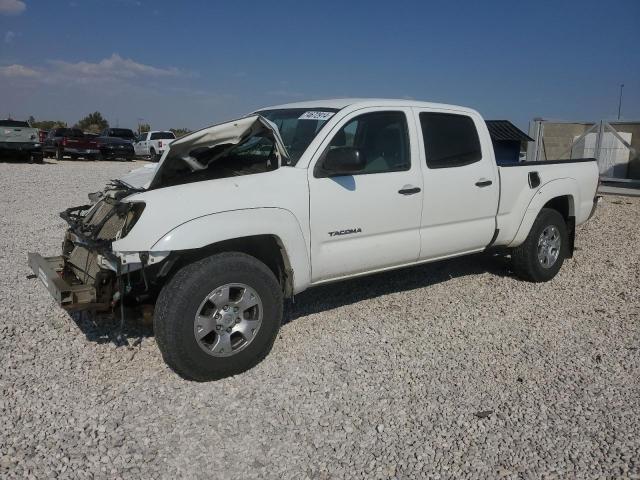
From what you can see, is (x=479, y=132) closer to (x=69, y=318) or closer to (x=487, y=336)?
(x=487, y=336)

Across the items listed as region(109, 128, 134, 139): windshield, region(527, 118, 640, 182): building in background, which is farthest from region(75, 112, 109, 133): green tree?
region(527, 118, 640, 182): building in background

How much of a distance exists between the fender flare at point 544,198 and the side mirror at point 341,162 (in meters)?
2.49

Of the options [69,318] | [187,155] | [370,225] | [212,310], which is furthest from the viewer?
[69,318]

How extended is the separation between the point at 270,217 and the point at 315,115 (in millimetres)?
1217

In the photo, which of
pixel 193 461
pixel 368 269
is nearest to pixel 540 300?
pixel 368 269

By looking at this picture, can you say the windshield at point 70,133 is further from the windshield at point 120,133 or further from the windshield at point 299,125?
the windshield at point 299,125

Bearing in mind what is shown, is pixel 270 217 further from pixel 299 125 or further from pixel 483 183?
pixel 483 183

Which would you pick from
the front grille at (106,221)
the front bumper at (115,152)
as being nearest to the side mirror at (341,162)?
the front grille at (106,221)

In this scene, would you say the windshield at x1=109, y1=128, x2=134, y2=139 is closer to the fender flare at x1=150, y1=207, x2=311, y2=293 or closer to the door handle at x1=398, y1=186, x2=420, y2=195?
the door handle at x1=398, y1=186, x2=420, y2=195

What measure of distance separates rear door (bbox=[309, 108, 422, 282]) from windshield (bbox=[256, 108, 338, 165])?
18 cm

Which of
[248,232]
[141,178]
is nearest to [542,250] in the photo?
[248,232]

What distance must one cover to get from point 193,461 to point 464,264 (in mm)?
4905

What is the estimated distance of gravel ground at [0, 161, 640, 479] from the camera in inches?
119

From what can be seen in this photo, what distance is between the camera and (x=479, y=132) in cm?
559
